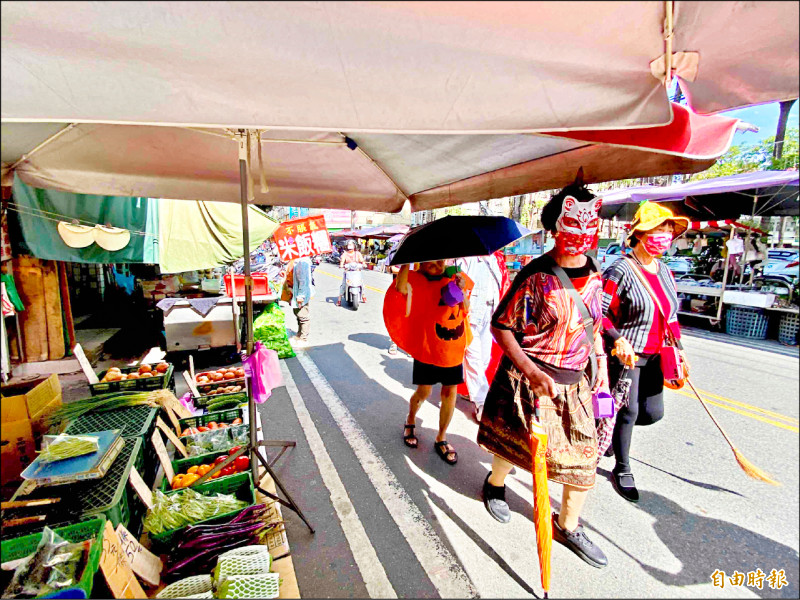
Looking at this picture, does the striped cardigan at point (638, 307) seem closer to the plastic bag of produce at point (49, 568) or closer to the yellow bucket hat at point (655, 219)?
the yellow bucket hat at point (655, 219)

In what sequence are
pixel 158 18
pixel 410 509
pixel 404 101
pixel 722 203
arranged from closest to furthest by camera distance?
pixel 158 18
pixel 404 101
pixel 410 509
pixel 722 203

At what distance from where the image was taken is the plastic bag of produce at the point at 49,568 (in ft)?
4.89

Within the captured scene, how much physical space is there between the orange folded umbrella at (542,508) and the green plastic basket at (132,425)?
2.52 m

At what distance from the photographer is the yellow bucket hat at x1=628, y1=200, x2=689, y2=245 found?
2.45 m

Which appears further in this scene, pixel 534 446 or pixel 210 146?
pixel 210 146

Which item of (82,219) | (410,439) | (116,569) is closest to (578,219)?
(410,439)

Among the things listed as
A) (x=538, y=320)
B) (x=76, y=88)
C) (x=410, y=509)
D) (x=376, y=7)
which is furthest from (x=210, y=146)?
(x=410, y=509)

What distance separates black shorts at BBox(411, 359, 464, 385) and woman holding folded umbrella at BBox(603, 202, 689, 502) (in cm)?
116

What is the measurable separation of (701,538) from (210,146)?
4056 mm

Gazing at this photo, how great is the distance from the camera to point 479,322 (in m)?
4.20

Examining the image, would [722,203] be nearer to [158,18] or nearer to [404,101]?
[404,101]

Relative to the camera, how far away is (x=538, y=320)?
83.3 inches

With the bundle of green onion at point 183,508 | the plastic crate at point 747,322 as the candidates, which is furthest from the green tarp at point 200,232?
the plastic crate at point 747,322

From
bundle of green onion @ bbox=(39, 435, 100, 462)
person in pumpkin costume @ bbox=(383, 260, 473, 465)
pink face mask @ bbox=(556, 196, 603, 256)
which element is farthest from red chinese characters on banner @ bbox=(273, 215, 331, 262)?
pink face mask @ bbox=(556, 196, 603, 256)
